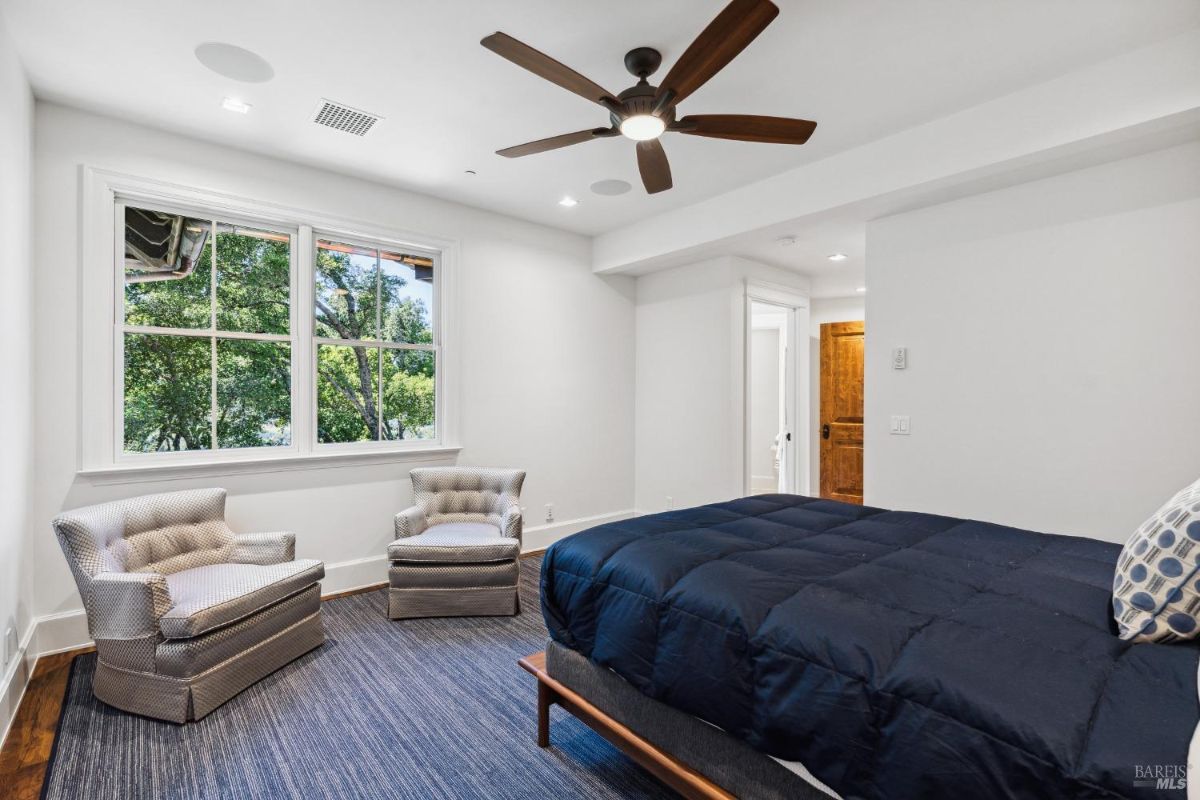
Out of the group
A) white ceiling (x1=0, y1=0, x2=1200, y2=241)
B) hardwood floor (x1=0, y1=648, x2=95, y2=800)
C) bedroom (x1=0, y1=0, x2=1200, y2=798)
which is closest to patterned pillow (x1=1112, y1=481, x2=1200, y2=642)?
bedroom (x1=0, y1=0, x2=1200, y2=798)

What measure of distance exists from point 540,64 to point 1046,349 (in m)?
2.88

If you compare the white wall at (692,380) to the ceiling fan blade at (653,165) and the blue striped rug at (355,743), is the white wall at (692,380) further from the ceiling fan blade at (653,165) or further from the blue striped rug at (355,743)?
the blue striped rug at (355,743)

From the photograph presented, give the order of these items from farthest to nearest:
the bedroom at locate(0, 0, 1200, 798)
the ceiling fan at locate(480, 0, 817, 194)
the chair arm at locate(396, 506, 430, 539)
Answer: the chair arm at locate(396, 506, 430, 539) → the ceiling fan at locate(480, 0, 817, 194) → the bedroom at locate(0, 0, 1200, 798)

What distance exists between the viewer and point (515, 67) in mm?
2537

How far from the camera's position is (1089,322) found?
2855 mm

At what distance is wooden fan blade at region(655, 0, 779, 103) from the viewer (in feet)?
5.73

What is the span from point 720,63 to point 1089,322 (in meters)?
2.32

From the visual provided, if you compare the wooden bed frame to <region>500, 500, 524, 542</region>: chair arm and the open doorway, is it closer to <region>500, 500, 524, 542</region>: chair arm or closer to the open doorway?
<region>500, 500, 524, 542</region>: chair arm

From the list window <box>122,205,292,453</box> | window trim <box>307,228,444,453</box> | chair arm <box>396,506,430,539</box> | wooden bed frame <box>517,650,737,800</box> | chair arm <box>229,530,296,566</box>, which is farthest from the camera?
window trim <box>307,228,444,453</box>

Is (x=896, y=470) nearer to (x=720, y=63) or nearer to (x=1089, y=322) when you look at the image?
(x=1089, y=322)

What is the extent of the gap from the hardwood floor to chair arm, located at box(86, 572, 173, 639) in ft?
→ 1.25

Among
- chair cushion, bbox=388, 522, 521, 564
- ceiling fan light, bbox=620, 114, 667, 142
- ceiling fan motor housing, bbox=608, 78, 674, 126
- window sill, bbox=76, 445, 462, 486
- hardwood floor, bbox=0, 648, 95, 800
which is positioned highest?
ceiling fan motor housing, bbox=608, 78, 674, 126

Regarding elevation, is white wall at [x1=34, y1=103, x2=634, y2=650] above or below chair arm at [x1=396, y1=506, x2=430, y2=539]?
above

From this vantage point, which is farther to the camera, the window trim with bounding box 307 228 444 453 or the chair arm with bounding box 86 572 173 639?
Result: the window trim with bounding box 307 228 444 453
